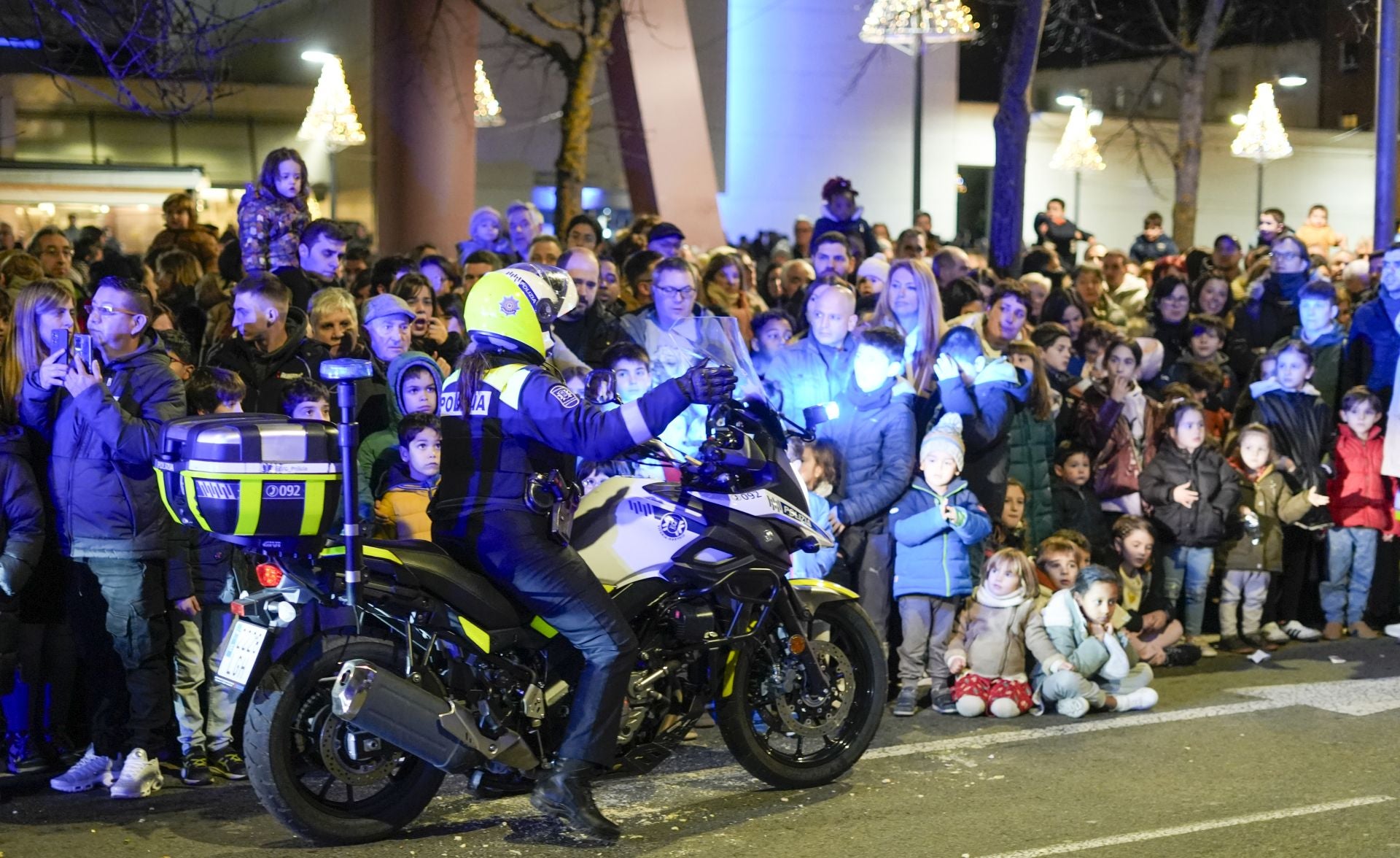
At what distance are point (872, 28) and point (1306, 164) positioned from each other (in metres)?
31.8

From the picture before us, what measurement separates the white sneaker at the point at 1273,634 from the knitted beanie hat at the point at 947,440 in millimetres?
2480

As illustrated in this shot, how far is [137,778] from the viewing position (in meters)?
6.37

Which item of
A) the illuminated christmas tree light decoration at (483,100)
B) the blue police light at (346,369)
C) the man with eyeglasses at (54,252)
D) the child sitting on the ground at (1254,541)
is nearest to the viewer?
the blue police light at (346,369)

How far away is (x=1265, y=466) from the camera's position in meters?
9.58

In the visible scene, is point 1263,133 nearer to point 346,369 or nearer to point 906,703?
point 906,703

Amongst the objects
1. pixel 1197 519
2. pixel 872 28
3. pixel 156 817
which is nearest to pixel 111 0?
pixel 156 817

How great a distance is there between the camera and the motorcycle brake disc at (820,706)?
6391mm

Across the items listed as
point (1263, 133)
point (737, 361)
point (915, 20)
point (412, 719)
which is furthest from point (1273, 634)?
point (1263, 133)

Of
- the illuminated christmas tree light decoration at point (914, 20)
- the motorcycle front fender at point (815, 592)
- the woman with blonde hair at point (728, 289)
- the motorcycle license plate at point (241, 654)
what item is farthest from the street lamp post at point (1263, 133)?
the motorcycle license plate at point (241, 654)

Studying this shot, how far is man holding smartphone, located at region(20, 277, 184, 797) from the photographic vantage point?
6.25 metres

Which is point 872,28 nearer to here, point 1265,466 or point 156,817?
point 1265,466

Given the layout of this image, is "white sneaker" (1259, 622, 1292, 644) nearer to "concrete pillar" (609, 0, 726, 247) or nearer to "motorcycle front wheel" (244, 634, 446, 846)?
"motorcycle front wheel" (244, 634, 446, 846)

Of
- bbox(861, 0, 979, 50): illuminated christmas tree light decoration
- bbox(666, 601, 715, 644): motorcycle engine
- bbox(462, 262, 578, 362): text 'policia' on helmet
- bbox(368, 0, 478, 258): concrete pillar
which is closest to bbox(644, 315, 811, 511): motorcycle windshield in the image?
bbox(666, 601, 715, 644): motorcycle engine

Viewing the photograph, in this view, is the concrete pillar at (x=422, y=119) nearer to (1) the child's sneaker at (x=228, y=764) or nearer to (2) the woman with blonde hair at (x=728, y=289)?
(2) the woman with blonde hair at (x=728, y=289)
